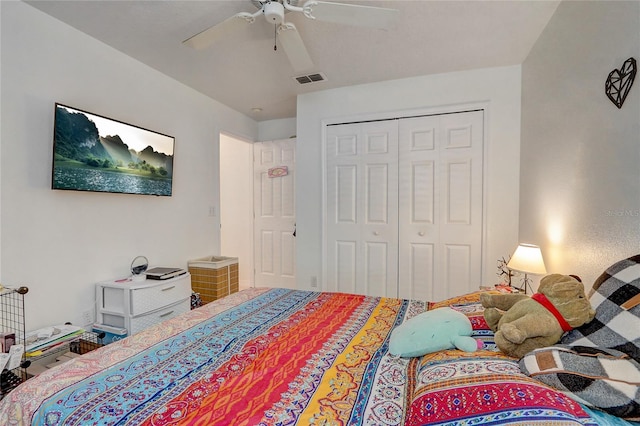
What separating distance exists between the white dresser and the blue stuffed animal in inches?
78.7

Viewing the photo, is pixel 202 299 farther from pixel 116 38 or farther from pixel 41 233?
pixel 116 38

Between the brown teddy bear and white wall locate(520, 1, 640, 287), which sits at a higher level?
white wall locate(520, 1, 640, 287)

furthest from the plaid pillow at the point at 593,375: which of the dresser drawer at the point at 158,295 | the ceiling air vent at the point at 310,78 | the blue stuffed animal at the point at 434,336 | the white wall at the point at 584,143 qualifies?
the ceiling air vent at the point at 310,78

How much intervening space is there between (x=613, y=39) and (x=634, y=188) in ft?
2.33

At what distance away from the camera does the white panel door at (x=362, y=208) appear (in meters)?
3.20

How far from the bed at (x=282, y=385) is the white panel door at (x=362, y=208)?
1.79 metres

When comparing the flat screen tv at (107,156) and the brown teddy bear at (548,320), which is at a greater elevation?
the flat screen tv at (107,156)

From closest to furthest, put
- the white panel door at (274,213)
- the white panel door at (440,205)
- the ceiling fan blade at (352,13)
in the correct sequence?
the ceiling fan blade at (352,13) < the white panel door at (440,205) < the white panel door at (274,213)

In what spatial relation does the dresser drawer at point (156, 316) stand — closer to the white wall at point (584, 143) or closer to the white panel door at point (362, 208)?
the white panel door at point (362, 208)

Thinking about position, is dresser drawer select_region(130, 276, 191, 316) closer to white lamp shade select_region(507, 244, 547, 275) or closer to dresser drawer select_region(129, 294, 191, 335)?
dresser drawer select_region(129, 294, 191, 335)

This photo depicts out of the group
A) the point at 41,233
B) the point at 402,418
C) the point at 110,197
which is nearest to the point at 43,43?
the point at 110,197

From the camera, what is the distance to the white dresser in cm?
226

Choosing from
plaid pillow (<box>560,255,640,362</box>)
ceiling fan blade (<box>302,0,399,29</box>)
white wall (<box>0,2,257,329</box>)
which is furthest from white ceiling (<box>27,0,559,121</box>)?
plaid pillow (<box>560,255,640,362</box>)

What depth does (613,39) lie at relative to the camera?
136cm
